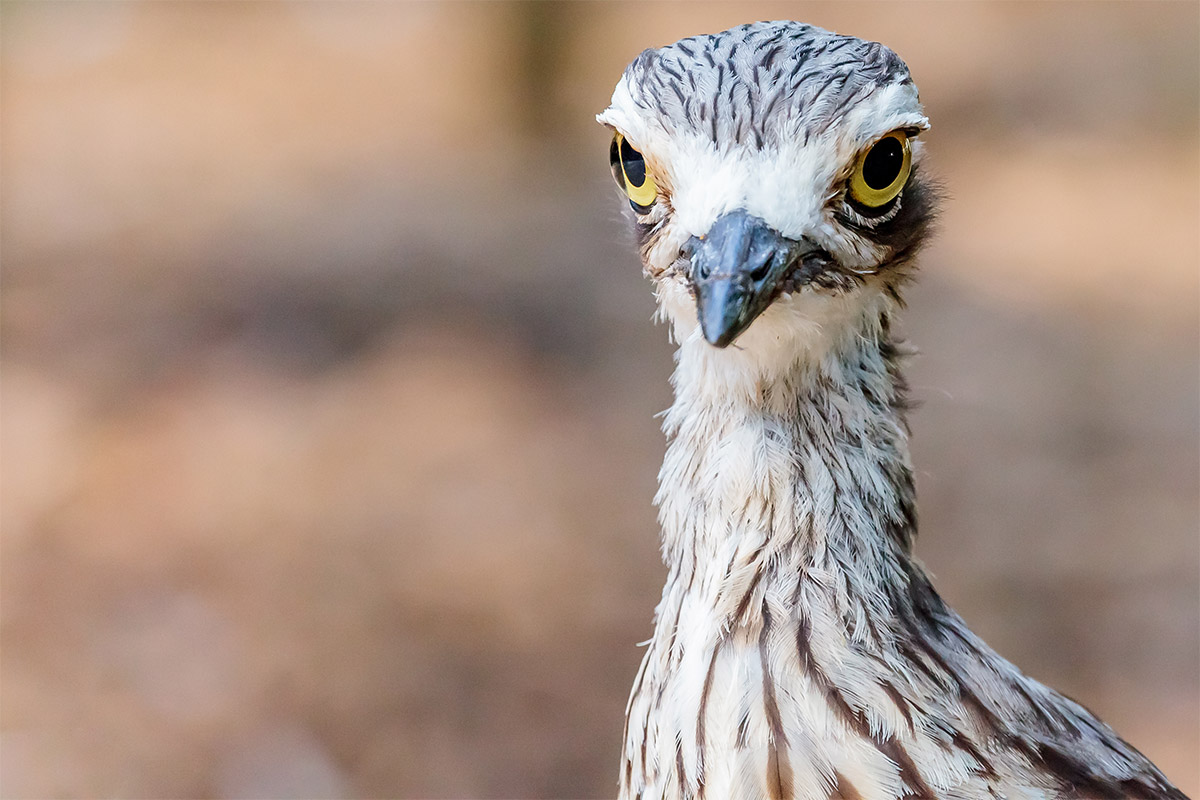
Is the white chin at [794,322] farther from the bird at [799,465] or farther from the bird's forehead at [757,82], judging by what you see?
the bird's forehead at [757,82]

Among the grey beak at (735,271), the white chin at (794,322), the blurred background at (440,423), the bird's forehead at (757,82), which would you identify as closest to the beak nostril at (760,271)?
the grey beak at (735,271)

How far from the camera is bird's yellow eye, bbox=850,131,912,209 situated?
77.1 inches

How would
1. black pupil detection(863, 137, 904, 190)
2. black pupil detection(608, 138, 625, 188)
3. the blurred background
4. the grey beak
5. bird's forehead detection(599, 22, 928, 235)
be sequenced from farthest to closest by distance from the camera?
the blurred background
black pupil detection(608, 138, 625, 188)
black pupil detection(863, 137, 904, 190)
bird's forehead detection(599, 22, 928, 235)
the grey beak

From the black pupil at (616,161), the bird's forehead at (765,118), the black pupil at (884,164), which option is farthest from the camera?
the black pupil at (616,161)

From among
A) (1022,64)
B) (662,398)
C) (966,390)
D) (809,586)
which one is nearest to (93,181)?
(662,398)

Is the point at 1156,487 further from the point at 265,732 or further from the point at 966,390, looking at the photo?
the point at 265,732

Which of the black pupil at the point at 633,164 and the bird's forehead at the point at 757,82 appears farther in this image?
the black pupil at the point at 633,164

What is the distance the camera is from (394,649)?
5355 mm

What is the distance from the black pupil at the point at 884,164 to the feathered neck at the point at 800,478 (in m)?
0.26

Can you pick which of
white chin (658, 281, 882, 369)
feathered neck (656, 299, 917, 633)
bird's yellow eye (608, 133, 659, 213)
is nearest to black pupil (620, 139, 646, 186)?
bird's yellow eye (608, 133, 659, 213)

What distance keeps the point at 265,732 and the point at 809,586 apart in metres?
3.73

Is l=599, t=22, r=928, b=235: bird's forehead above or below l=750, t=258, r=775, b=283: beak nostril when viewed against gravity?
above

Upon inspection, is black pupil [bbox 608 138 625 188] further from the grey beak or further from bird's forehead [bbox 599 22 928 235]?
the grey beak

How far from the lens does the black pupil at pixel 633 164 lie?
2.05 m
